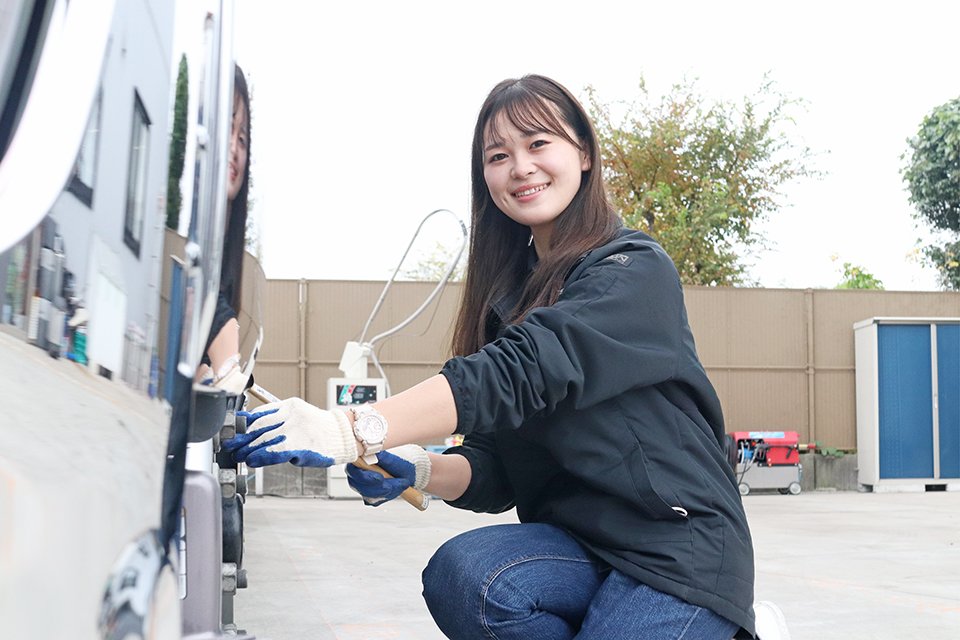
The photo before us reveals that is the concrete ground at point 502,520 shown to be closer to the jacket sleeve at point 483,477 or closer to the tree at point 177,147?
the jacket sleeve at point 483,477

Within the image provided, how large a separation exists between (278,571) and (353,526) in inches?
80.5

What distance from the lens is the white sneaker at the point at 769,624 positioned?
4.74 ft

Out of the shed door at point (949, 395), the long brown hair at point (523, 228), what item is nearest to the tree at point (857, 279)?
the shed door at point (949, 395)

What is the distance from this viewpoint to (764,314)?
33.4 feet

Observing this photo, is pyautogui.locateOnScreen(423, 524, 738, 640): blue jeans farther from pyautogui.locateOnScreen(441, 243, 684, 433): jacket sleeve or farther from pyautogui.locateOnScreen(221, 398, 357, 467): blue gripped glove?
pyautogui.locateOnScreen(221, 398, 357, 467): blue gripped glove

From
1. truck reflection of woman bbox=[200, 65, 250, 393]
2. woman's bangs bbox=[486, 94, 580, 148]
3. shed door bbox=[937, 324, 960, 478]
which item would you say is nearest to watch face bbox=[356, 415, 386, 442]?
truck reflection of woman bbox=[200, 65, 250, 393]

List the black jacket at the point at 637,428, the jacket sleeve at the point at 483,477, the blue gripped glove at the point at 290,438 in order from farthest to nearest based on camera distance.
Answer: the jacket sleeve at the point at 483,477, the black jacket at the point at 637,428, the blue gripped glove at the point at 290,438

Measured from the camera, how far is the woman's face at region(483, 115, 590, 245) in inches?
58.9

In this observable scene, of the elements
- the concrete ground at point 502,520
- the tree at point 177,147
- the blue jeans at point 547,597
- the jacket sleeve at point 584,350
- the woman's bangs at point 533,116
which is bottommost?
the concrete ground at point 502,520

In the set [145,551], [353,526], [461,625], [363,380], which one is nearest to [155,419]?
[145,551]

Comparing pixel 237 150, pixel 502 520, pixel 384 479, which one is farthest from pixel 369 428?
pixel 502 520

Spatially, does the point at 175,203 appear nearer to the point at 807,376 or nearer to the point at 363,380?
the point at 363,380

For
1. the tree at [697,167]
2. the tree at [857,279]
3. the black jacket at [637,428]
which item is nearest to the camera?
the black jacket at [637,428]

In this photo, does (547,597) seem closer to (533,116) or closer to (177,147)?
(533,116)
